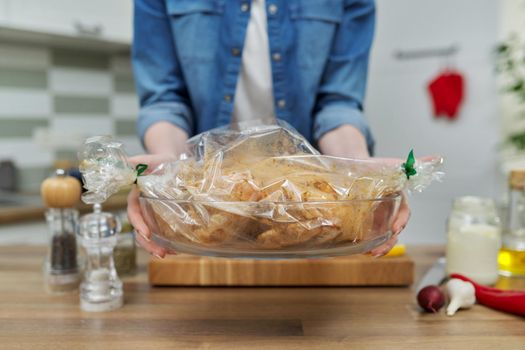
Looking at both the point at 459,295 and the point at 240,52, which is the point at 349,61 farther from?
the point at 459,295

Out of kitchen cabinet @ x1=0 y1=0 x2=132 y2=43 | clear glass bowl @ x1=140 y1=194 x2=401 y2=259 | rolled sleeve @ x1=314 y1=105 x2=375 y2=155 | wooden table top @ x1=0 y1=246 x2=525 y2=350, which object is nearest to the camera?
clear glass bowl @ x1=140 y1=194 x2=401 y2=259

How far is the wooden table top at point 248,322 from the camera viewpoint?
0.68 metres

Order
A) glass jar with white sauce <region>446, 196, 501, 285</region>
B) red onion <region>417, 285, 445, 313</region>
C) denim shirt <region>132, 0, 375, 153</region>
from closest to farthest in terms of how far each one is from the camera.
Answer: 1. red onion <region>417, 285, 445, 313</region>
2. glass jar with white sauce <region>446, 196, 501, 285</region>
3. denim shirt <region>132, 0, 375, 153</region>

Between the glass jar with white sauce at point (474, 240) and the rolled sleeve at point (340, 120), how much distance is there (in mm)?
242

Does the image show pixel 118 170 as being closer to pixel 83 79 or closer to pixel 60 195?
pixel 60 195

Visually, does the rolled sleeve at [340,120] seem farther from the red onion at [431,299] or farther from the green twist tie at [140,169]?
the green twist tie at [140,169]

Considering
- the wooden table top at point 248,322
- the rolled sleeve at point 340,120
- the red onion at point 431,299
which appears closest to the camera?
the wooden table top at point 248,322

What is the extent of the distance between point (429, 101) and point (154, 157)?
2.38 m

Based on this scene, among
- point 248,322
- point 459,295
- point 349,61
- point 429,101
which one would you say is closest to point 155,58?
point 349,61

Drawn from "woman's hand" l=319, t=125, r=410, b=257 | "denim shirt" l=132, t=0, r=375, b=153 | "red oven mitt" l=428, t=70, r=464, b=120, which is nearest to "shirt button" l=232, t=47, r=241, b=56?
"denim shirt" l=132, t=0, r=375, b=153

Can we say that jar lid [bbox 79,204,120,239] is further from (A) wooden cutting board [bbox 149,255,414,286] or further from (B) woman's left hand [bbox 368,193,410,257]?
(B) woman's left hand [bbox 368,193,410,257]

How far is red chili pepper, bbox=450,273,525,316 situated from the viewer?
30.3 inches

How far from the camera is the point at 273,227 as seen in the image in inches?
22.7

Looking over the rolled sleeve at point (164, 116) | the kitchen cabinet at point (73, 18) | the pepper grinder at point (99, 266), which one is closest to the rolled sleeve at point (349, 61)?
the rolled sleeve at point (164, 116)
